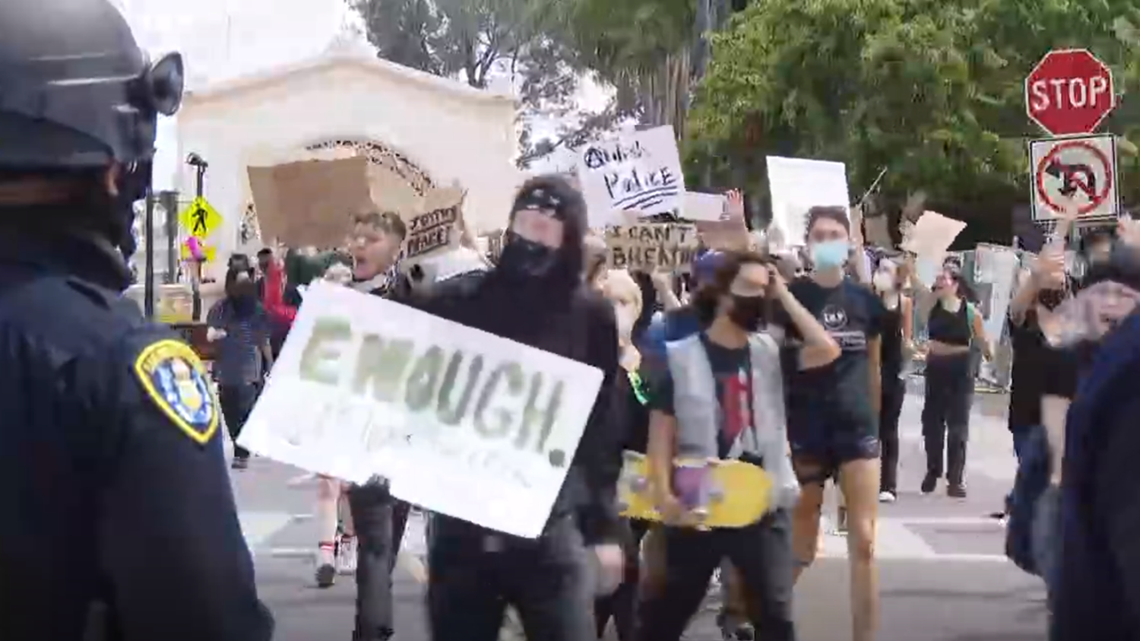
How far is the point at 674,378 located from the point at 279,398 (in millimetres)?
1368

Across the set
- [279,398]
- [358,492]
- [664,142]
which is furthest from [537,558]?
[664,142]

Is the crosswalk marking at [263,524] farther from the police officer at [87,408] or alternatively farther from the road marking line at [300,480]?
the police officer at [87,408]

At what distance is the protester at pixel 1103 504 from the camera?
2.60 metres

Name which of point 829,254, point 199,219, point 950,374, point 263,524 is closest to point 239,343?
point 263,524

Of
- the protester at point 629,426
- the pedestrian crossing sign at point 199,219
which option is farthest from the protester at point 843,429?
the pedestrian crossing sign at point 199,219

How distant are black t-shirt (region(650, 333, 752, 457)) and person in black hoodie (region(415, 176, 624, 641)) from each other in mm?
522

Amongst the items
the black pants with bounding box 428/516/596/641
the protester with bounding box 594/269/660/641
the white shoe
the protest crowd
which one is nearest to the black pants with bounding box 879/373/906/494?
the protest crowd

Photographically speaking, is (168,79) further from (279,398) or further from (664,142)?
(664,142)

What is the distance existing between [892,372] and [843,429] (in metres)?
5.04

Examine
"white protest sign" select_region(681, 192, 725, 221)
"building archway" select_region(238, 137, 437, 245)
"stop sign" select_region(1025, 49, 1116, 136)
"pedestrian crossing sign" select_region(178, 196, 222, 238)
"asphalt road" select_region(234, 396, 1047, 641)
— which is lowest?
"asphalt road" select_region(234, 396, 1047, 641)

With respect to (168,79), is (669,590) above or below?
below

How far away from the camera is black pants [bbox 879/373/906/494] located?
1170cm

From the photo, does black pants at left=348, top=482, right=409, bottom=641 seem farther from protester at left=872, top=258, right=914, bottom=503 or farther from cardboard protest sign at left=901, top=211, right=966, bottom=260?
cardboard protest sign at left=901, top=211, right=966, bottom=260

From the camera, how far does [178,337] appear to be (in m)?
2.01
